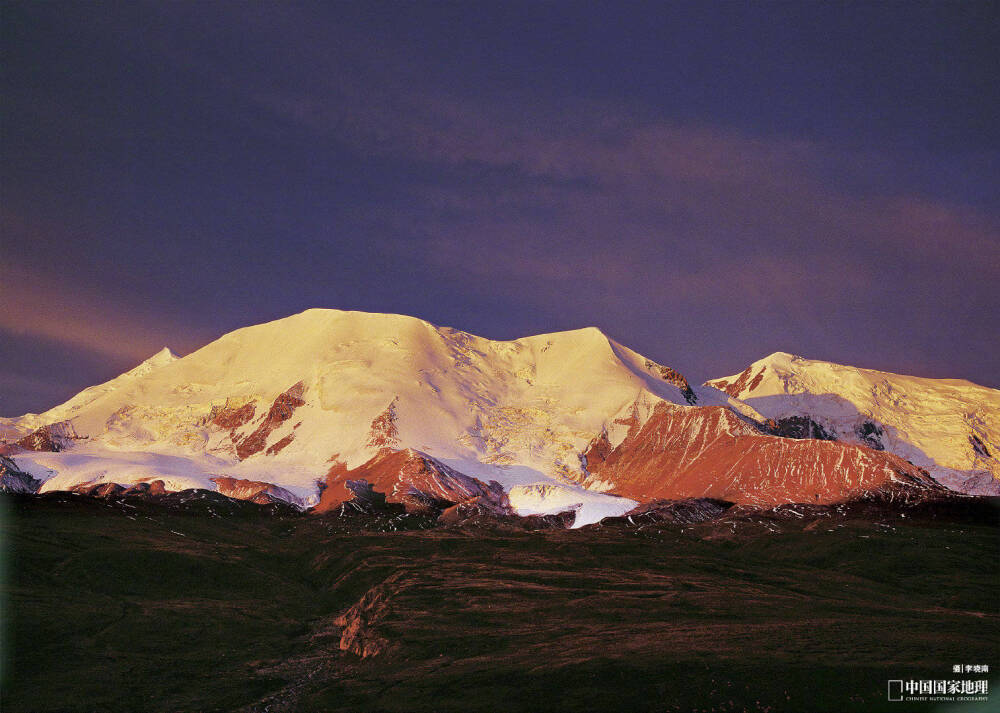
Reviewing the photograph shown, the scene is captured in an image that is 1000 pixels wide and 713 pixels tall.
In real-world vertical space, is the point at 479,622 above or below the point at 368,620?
above

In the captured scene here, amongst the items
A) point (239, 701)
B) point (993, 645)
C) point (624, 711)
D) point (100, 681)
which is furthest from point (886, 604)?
point (100, 681)

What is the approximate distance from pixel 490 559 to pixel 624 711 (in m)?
112

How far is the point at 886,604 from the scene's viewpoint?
4956 inches

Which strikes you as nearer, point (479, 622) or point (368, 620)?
point (479, 622)

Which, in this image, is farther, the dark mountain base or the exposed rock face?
the exposed rock face

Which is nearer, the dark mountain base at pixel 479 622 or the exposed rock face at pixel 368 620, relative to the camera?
the dark mountain base at pixel 479 622

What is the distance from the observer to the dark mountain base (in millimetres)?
77938

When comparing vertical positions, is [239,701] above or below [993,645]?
below

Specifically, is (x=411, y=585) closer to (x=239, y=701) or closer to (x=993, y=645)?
(x=239, y=701)

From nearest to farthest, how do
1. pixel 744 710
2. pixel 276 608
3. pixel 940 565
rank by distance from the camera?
pixel 744 710 → pixel 276 608 → pixel 940 565

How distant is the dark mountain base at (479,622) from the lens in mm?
77938

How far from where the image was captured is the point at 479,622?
113 m

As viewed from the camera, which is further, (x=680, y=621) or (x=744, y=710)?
(x=680, y=621)

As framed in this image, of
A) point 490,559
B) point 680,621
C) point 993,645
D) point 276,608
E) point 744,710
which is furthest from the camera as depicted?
point 490,559
